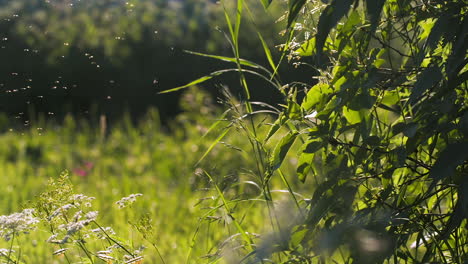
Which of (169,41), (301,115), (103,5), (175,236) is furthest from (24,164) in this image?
(301,115)

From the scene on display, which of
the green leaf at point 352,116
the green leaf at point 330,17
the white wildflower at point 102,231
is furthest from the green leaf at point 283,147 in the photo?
the white wildflower at point 102,231

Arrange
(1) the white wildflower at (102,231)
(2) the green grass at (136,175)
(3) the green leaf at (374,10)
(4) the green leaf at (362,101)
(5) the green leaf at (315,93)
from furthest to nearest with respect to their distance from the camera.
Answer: (2) the green grass at (136,175), (1) the white wildflower at (102,231), (5) the green leaf at (315,93), (4) the green leaf at (362,101), (3) the green leaf at (374,10)

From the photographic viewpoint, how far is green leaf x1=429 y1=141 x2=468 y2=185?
132cm

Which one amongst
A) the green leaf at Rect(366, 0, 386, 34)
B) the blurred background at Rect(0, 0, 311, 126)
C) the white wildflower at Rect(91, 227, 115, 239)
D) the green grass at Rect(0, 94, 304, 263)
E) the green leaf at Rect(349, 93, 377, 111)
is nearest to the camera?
the green leaf at Rect(366, 0, 386, 34)

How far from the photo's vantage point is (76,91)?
18.0 ft

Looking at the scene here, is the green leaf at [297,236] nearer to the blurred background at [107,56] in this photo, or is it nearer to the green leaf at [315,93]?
the green leaf at [315,93]

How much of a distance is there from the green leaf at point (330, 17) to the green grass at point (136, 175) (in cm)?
143

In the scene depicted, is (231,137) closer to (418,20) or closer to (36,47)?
(36,47)

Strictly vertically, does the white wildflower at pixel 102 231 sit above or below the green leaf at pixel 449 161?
below

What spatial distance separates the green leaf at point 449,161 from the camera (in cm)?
132

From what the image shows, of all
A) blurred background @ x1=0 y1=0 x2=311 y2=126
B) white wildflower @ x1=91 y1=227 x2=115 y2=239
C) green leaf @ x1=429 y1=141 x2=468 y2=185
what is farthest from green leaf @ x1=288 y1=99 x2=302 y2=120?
blurred background @ x1=0 y1=0 x2=311 y2=126

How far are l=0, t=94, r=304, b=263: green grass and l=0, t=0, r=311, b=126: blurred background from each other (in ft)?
1.21

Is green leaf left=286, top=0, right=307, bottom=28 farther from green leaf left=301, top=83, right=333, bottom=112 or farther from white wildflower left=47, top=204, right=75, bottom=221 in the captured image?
white wildflower left=47, top=204, right=75, bottom=221

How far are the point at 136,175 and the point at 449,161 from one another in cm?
290
